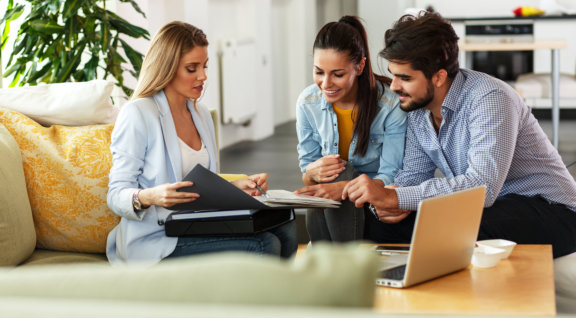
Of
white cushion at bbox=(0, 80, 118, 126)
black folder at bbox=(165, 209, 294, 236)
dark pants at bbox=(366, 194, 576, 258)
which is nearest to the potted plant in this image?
white cushion at bbox=(0, 80, 118, 126)

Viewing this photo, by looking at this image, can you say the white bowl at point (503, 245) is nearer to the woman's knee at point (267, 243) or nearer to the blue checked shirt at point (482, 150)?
the blue checked shirt at point (482, 150)

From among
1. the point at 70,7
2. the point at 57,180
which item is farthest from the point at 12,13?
the point at 57,180

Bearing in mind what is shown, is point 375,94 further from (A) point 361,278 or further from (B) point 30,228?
(A) point 361,278

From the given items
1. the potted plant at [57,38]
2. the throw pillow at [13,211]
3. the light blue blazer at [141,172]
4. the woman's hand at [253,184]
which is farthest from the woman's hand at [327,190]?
the potted plant at [57,38]

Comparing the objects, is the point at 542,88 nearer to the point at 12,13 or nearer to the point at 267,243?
the point at 12,13

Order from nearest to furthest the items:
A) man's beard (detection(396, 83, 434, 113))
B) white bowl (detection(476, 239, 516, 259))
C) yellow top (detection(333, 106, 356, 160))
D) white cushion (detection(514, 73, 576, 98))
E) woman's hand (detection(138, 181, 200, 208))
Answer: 1. white bowl (detection(476, 239, 516, 259))
2. woman's hand (detection(138, 181, 200, 208))
3. man's beard (detection(396, 83, 434, 113))
4. yellow top (detection(333, 106, 356, 160))
5. white cushion (detection(514, 73, 576, 98))

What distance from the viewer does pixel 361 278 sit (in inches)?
25.1

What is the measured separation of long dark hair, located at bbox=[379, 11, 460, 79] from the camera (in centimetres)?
215

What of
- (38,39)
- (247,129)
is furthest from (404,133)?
(247,129)

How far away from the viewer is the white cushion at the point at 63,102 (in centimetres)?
228

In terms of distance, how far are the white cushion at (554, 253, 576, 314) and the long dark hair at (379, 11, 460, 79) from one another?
66 centimetres

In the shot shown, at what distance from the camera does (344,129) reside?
2439 millimetres

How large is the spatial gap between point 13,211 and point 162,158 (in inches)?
16.8

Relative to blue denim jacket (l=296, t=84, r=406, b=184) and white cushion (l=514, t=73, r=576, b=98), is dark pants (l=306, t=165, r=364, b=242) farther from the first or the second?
white cushion (l=514, t=73, r=576, b=98)
